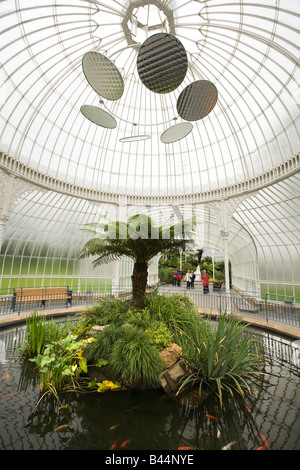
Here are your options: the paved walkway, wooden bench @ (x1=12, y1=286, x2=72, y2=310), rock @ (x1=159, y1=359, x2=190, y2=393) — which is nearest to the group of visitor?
the paved walkway

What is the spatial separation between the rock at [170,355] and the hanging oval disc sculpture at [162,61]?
24.9 ft

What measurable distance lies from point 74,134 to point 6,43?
6738mm

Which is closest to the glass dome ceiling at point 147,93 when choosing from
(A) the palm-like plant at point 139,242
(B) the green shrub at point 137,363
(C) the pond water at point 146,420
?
(A) the palm-like plant at point 139,242

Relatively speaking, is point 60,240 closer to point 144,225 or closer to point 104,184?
point 104,184

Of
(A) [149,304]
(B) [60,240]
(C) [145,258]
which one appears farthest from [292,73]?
(B) [60,240]

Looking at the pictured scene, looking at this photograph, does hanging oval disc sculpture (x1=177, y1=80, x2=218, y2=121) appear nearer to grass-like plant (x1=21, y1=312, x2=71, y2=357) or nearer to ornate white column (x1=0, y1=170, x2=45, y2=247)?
grass-like plant (x1=21, y1=312, x2=71, y2=357)

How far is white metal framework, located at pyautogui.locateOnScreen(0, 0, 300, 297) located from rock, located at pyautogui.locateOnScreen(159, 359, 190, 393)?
16.7ft

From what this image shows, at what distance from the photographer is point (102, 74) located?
6980 mm

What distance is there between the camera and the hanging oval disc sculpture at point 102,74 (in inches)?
253

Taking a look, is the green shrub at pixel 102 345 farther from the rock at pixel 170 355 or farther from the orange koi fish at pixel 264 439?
the orange koi fish at pixel 264 439

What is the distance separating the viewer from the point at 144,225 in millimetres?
7383

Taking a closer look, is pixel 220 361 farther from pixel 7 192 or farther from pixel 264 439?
pixel 7 192

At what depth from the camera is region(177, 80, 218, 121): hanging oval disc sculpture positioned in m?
6.91

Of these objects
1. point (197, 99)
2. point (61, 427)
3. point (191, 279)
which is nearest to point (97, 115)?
point (197, 99)
